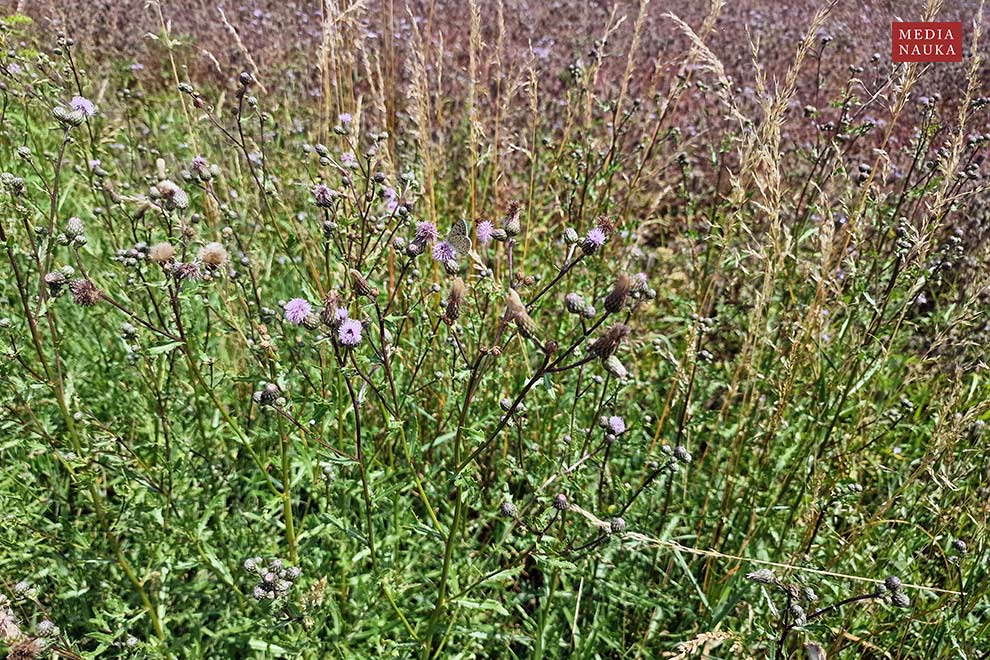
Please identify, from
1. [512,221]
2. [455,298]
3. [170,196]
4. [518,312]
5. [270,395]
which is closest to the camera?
[518,312]

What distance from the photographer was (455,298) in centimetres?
183

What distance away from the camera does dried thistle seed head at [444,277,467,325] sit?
70.5 inches

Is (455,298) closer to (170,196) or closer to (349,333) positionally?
(349,333)

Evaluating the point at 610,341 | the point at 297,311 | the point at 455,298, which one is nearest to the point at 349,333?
the point at 297,311

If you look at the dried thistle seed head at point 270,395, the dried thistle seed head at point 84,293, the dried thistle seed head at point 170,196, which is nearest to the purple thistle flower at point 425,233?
the dried thistle seed head at point 270,395

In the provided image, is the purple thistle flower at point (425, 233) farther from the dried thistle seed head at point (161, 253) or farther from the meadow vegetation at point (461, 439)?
the dried thistle seed head at point (161, 253)

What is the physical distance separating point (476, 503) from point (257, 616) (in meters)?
0.94

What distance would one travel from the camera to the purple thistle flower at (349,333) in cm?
188

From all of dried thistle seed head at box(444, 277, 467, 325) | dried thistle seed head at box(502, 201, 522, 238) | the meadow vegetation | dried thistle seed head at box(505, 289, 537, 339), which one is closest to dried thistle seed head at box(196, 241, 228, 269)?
the meadow vegetation

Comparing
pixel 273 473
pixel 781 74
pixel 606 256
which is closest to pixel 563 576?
pixel 273 473

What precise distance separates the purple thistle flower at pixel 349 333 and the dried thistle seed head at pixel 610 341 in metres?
0.67

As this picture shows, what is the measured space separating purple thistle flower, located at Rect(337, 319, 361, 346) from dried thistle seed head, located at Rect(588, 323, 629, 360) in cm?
67

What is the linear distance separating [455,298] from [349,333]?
32 centimetres

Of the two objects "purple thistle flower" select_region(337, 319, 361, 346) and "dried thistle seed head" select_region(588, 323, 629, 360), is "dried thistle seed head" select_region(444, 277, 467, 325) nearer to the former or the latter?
"purple thistle flower" select_region(337, 319, 361, 346)
